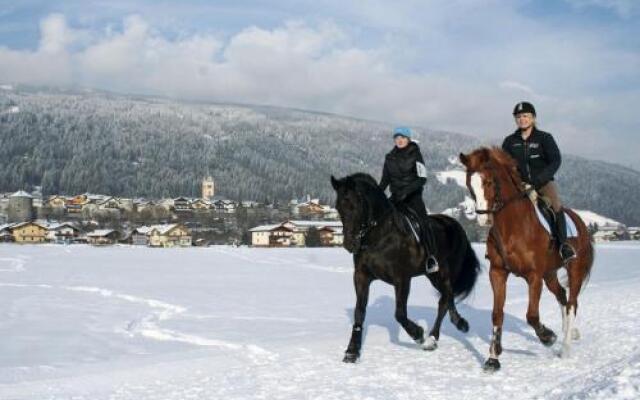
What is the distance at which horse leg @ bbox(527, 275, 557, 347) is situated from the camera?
7.40 metres

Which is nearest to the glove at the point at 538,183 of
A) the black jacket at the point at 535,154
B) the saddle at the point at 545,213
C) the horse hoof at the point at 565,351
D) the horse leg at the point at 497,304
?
the black jacket at the point at 535,154

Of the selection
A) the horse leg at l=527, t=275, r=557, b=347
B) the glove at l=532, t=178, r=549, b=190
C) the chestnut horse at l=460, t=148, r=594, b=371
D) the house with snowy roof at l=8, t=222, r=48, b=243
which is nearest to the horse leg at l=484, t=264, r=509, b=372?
the chestnut horse at l=460, t=148, r=594, b=371

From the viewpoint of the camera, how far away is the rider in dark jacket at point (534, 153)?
7.95m

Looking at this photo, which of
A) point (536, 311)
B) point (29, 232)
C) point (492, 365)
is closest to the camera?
point (492, 365)

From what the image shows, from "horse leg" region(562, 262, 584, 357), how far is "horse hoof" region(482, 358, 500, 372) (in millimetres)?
1216

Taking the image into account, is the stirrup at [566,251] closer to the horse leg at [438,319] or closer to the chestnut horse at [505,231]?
the chestnut horse at [505,231]

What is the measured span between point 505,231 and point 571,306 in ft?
6.26

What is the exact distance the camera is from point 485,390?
6227 mm

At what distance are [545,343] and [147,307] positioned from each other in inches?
419

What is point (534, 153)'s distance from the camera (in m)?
8.10

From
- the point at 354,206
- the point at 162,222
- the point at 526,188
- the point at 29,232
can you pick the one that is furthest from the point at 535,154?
the point at 162,222

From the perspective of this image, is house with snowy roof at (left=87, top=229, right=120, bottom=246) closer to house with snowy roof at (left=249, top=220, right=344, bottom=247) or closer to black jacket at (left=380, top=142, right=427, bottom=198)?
house with snowy roof at (left=249, top=220, right=344, bottom=247)

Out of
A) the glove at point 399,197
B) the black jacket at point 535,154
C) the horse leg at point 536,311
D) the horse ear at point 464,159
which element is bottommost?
the horse leg at point 536,311

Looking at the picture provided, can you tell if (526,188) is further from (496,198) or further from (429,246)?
(429,246)
